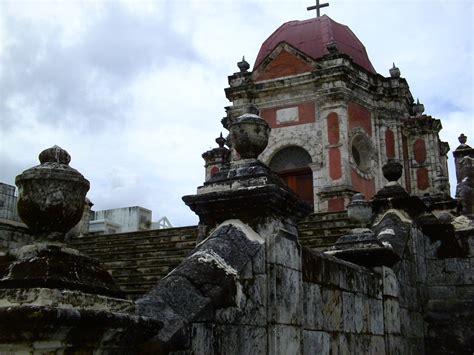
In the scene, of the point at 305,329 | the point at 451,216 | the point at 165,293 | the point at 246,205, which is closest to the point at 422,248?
the point at 451,216

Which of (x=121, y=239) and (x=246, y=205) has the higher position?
(x=121, y=239)

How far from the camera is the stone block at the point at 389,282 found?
7.13 m

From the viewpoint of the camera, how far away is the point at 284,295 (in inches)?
179

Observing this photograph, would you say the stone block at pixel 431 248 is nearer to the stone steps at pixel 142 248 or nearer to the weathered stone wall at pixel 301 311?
the weathered stone wall at pixel 301 311

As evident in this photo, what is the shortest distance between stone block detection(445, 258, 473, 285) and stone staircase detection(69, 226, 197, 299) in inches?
158

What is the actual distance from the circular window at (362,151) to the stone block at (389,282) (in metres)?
12.5

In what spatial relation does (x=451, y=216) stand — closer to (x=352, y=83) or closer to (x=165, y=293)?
(x=165, y=293)

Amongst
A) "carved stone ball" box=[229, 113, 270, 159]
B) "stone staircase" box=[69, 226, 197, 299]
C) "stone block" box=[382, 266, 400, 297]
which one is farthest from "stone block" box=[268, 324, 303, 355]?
"stone staircase" box=[69, 226, 197, 299]

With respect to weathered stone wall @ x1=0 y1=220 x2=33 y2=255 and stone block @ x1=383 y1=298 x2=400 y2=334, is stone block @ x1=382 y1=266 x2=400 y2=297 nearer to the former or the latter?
stone block @ x1=383 y1=298 x2=400 y2=334

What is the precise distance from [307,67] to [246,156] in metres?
15.6

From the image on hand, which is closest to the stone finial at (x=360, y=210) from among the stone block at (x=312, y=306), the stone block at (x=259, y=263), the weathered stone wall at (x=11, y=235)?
the stone block at (x=312, y=306)

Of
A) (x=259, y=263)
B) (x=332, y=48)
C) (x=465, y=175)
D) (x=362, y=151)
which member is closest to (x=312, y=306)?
(x=259, y=263)

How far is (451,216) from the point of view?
30.8ft

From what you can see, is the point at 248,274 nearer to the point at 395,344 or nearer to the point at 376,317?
the point at 376,317
